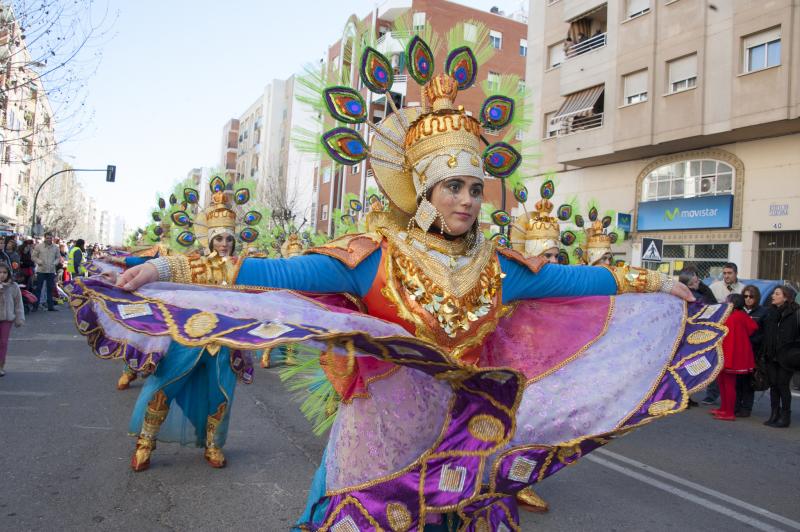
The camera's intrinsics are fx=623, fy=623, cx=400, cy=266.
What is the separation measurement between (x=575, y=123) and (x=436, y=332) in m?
20.0

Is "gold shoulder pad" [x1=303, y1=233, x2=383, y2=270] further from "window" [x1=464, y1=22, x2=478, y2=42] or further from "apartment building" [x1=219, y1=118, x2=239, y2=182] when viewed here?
"apartment building" [x1=219, y1=118, x2=239, y2=182]

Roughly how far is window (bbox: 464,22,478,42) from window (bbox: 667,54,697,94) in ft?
52.6

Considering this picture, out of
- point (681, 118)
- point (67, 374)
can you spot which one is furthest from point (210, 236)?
point (681, 118)

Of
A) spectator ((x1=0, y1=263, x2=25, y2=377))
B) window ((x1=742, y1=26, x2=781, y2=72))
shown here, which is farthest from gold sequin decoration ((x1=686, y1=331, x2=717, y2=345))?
window ((x1=742, y1=26, x2=781, y2=72))

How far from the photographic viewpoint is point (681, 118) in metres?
16.8

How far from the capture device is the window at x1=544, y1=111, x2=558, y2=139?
21953mm

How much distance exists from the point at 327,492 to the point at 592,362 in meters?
1.22

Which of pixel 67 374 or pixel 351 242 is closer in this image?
pixel 351 242

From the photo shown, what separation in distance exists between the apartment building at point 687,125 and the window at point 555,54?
0.58ft

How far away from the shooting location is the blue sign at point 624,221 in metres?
18.2

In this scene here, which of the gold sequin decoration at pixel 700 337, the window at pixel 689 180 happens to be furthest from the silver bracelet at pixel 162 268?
the window at pixel 689 180

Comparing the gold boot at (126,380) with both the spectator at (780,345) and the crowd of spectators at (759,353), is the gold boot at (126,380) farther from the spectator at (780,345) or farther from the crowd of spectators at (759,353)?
the spectator at (780,345)

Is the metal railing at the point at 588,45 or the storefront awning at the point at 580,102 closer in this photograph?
the storefront awning at the point at 580,102

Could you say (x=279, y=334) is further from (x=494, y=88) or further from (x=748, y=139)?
(x=748, y=139)
